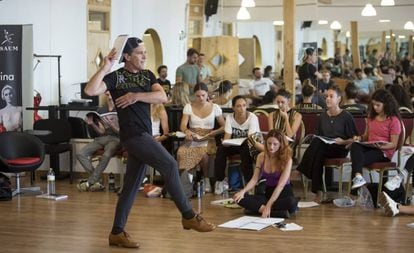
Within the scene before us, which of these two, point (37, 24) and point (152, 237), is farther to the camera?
point (37, 24)

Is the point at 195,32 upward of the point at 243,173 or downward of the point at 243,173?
upward

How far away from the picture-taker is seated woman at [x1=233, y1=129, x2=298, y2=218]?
7.35 m

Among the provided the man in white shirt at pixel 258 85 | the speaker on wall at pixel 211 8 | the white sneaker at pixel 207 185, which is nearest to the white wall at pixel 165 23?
the speaker on wall at pixel 211 8

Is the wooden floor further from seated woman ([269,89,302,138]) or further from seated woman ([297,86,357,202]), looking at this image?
seated woman ([269,89,302,138])

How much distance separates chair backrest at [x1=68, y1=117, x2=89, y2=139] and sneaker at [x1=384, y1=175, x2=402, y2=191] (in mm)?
4017

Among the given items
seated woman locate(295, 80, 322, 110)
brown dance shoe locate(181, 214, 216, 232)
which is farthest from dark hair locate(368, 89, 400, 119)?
brown dance shoe locate(181, 214, 216, 232)

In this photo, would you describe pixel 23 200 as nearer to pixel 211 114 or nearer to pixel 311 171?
pixel 211 114

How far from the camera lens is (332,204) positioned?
827 centimetres

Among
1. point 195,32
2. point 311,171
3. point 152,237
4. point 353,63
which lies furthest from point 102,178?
point 353,63

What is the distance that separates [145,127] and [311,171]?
3.11 m

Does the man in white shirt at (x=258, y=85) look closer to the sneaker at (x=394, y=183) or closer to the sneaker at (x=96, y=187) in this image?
the sneaker at (x=96, y=187)

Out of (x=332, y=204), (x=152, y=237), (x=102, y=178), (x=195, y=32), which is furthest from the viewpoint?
(x=195, y=32)

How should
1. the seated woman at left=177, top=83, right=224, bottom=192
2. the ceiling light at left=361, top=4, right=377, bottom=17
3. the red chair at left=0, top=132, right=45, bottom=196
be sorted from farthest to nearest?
the ceiling light at left=361, top=4, right=377, bottom=17 < the seated woman at left=177, top=83, right=224, bottom=192 < the red chair at left=0, top=132, right=45, bottom=196

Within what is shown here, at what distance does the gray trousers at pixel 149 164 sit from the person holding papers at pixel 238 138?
276 cm
